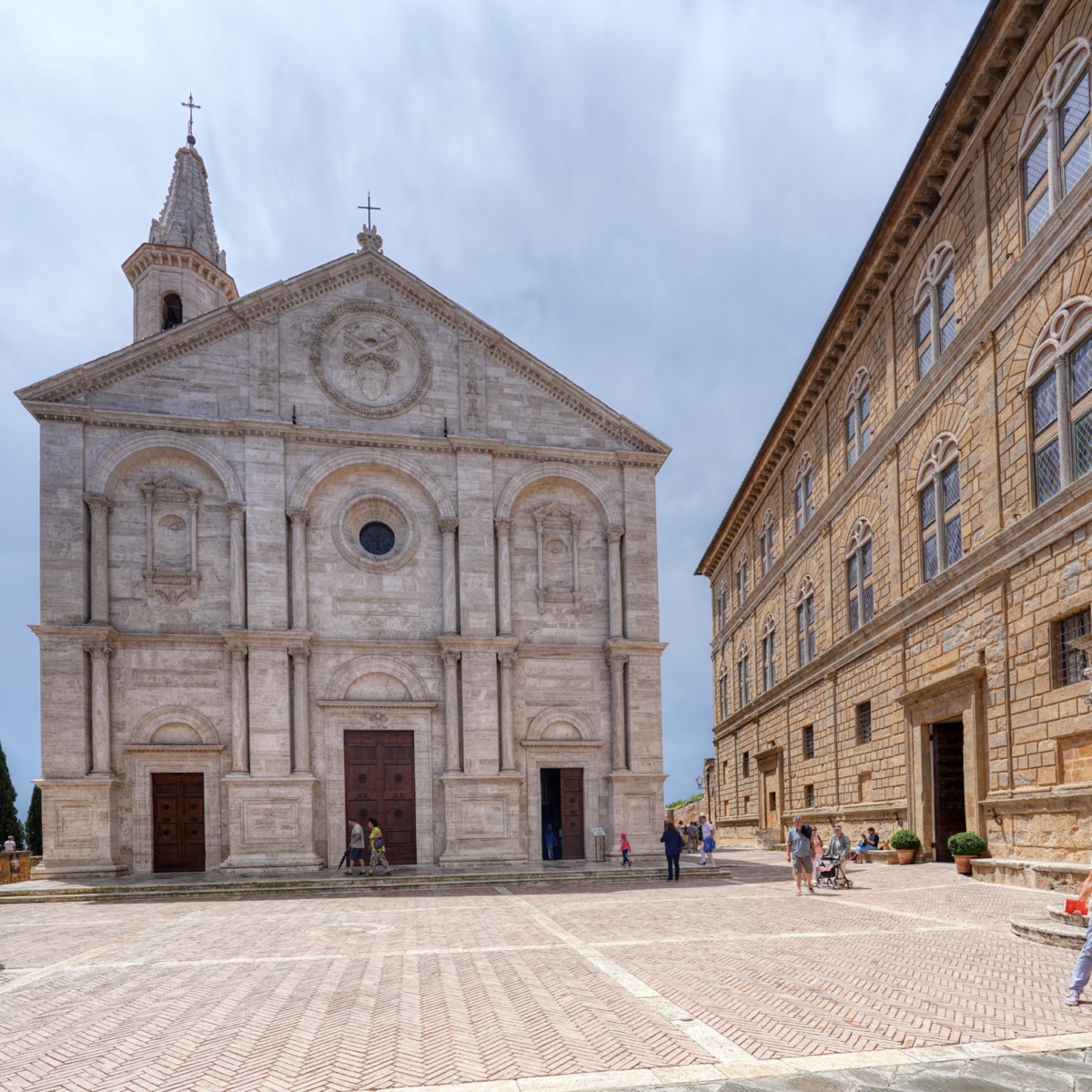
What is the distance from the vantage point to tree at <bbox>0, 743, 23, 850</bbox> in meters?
46.3

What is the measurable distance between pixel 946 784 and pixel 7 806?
4325 cm

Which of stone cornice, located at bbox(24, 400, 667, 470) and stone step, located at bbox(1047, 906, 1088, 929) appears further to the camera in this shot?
stone cornice, located at bbox(24, 400, 667, 470)

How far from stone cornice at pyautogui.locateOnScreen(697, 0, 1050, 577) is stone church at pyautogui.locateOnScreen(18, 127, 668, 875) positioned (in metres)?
8.33

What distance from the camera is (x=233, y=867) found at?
25.7 m

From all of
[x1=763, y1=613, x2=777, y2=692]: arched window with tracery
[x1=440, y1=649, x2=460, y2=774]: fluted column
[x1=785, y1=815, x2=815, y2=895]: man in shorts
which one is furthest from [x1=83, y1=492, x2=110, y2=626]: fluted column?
[x1=763, y1=613, x2=777, y2=692]: arched window with tracery

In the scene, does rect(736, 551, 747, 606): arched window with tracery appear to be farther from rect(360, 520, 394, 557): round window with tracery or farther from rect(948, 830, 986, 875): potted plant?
rect(948, 830, 986, 875): potted plant

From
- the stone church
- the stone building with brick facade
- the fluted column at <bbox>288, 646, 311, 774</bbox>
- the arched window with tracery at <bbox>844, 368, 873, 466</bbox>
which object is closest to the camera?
the stone building with brick facade

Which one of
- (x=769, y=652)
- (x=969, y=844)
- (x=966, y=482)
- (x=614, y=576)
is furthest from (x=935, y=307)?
(x=769, y=652)

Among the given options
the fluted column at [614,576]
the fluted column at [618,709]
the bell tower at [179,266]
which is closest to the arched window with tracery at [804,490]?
the fluted column at [614,576]

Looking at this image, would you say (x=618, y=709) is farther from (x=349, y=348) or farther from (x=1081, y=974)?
(x=1081, y=974)

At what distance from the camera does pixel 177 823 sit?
2659 centimetres

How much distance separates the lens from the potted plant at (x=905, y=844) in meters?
25.9

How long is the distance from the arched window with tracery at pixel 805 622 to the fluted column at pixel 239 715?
72.2ft

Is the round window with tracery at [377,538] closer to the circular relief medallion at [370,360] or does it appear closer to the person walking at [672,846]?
the circular relief medallion at [370,360]
